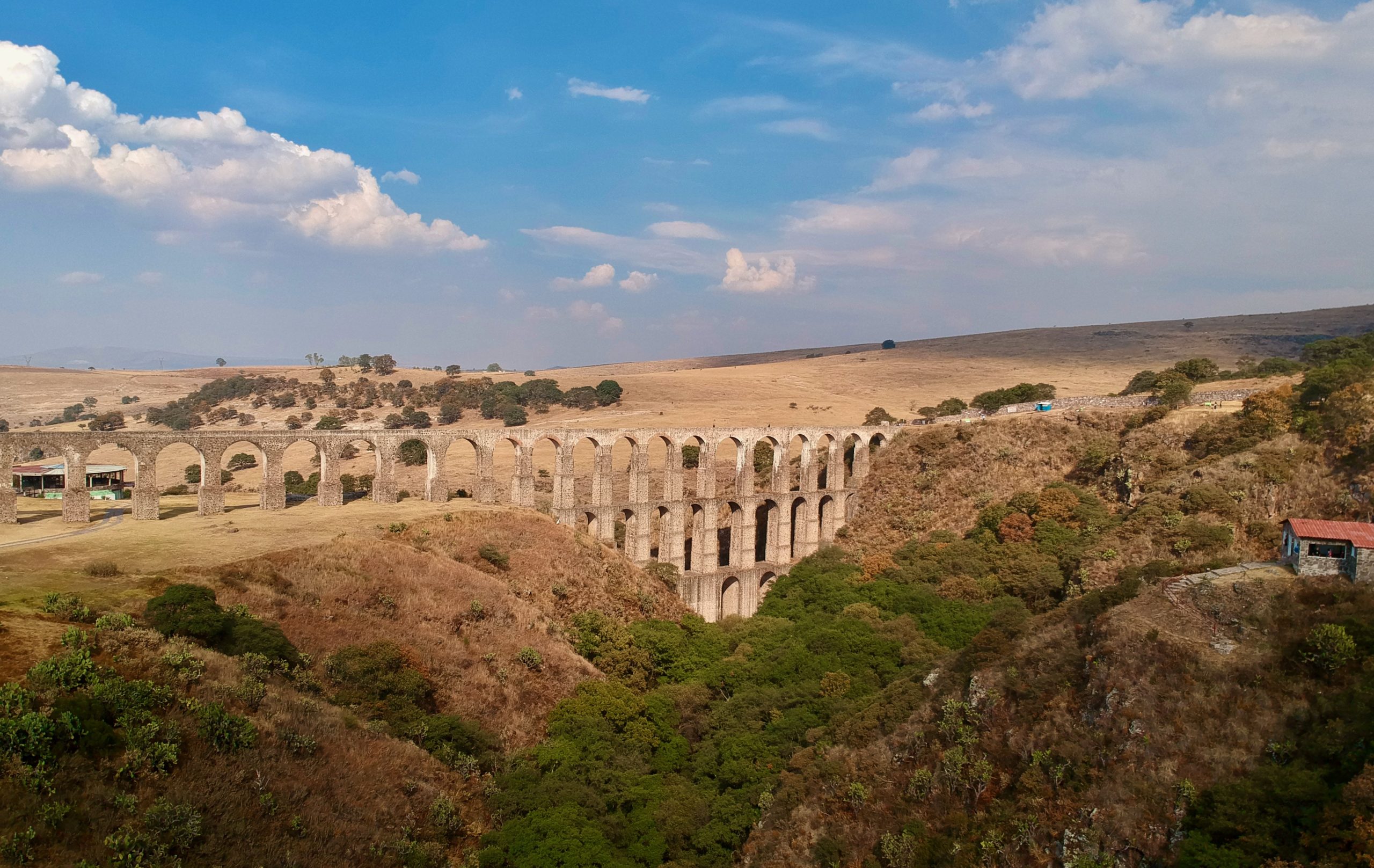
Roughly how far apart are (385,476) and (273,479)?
19.6ft

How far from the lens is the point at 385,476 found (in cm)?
4659

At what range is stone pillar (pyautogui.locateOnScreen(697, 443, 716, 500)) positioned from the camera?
55031mm

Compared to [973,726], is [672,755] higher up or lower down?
lower down

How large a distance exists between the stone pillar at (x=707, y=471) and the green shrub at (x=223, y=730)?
36011mm

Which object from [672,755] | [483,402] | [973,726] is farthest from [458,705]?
[483,402]

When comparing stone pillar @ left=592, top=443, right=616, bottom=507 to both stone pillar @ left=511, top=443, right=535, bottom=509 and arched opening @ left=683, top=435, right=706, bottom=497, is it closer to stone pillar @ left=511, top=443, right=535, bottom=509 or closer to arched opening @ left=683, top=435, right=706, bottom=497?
stone pillar @ left=511, top=443, right=535, bottom=509

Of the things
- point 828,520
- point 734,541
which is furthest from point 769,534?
point 828,520

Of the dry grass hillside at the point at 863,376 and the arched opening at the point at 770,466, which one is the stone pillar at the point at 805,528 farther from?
the dry grass hillside at the point at 863,376

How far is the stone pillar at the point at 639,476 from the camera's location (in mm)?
51088

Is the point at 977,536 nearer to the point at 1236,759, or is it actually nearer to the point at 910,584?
the point at 910,584

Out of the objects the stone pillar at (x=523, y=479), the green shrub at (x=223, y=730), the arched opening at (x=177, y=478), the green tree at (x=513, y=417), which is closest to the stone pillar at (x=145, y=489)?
the arched opening at (x=177, y=478)

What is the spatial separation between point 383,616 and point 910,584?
99.3 ft

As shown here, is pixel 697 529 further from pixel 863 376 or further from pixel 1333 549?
pixel 863 376

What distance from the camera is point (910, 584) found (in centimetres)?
4794
